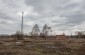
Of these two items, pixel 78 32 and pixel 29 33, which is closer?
pixel 29 33

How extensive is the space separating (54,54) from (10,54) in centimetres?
509

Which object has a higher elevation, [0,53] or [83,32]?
[83,32]

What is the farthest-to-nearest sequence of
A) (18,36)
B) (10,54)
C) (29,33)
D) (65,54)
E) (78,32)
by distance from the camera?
(78,32)
(29,33)
(18,36)
(65,54)
(10,54)

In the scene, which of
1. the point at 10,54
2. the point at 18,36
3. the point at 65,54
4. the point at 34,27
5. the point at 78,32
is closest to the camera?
the point at 10,54

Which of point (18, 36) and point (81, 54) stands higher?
point (18, 36)

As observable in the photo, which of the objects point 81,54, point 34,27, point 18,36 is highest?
point 34,27

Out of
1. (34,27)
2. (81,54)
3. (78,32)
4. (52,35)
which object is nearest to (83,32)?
(78,32)

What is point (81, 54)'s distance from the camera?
22000 millimetres

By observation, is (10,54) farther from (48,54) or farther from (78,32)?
(78,32)

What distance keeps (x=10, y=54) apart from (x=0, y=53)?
4.33 feet

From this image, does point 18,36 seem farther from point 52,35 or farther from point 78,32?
point 78,32

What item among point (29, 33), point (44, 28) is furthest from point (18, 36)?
point (44, 28)

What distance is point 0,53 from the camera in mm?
20234

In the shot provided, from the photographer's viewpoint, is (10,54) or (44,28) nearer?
(10,54)
